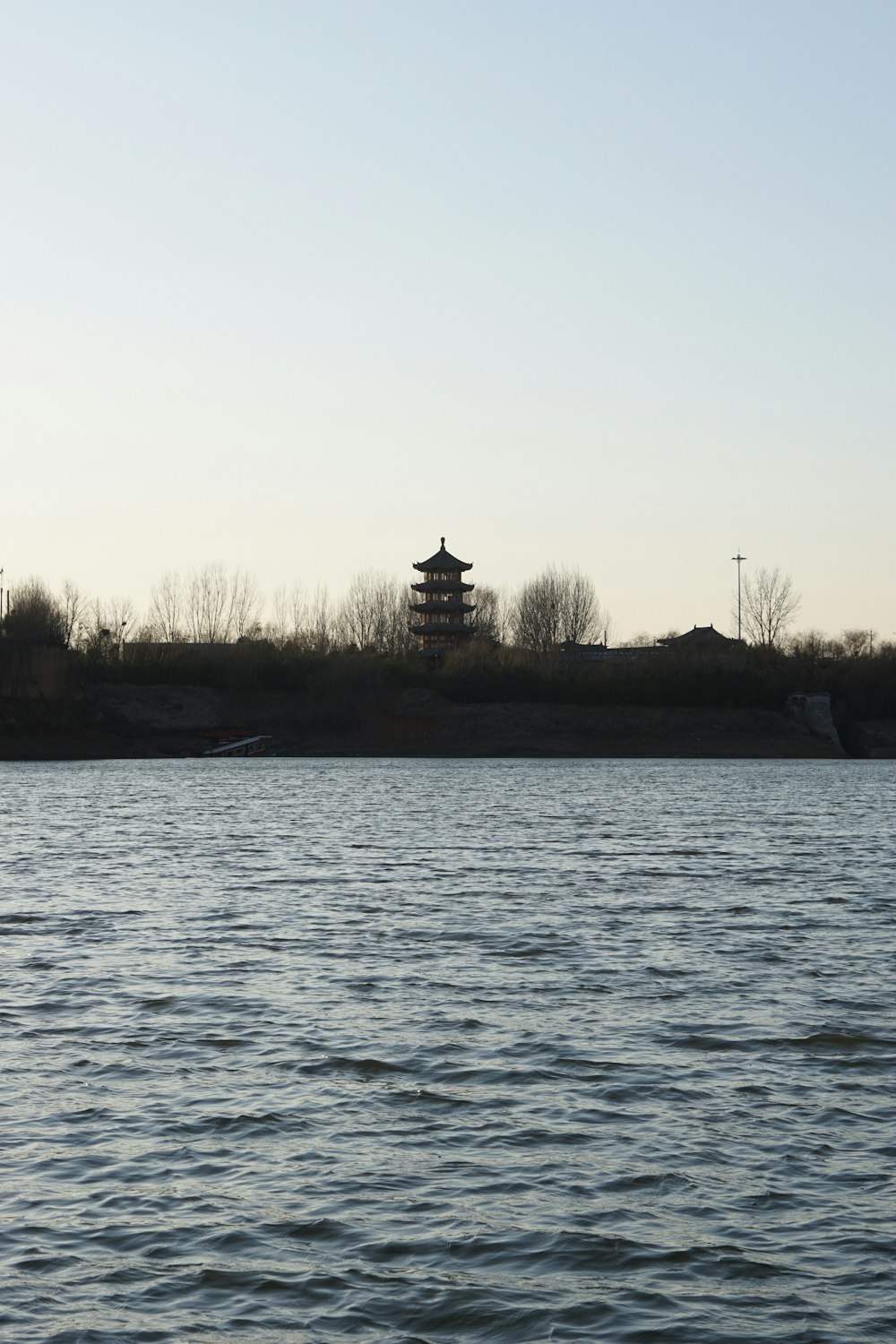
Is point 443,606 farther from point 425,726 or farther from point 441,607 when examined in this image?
point 425,726

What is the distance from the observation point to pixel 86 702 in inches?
3927

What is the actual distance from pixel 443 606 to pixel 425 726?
118 ft

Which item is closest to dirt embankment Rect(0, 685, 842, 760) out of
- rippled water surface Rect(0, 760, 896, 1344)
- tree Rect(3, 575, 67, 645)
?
tree Rect(3, 575, 67, 645)

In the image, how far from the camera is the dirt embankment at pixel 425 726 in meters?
102

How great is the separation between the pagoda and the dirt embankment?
29787 mm

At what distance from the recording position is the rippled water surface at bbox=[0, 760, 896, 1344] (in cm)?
745

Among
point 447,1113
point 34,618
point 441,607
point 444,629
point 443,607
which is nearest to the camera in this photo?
point 447,1113

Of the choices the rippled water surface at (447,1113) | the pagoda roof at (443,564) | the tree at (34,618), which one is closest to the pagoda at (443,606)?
the pagoda roof at (443,564)

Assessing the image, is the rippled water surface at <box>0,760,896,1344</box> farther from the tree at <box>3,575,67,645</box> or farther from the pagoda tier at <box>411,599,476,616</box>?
the pagoda tier at <box>411,599,476,616</box>

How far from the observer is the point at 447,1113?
10688mm

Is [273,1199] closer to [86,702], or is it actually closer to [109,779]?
[109,779]

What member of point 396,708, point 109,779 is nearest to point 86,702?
point 396,708

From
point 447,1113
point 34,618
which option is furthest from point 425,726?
point 447,1113

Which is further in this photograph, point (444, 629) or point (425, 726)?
point (444, 629)
